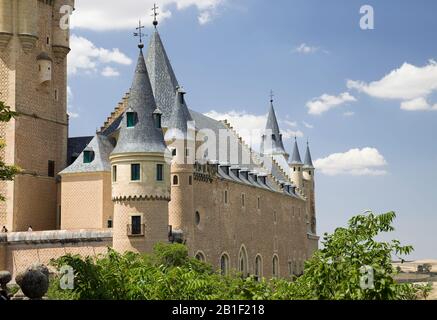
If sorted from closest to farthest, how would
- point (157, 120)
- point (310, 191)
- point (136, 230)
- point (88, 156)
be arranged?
point (136, 230)
point (157, 120)
point (88, 156)
point (310, 191)

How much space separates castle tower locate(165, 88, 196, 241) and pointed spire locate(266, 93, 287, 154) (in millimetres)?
38750

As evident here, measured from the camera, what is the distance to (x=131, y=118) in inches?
1884

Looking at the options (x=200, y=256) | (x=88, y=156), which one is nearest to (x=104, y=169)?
(x=88, y=156)

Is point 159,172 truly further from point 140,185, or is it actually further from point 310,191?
point 310,191

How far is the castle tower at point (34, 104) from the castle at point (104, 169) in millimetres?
68

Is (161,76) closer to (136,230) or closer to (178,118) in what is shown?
(178,118)

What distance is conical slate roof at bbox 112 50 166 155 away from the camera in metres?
46.9

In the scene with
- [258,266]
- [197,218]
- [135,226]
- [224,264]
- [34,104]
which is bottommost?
[258,266]

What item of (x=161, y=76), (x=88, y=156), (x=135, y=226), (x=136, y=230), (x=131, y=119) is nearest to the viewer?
(x=136, y=230)

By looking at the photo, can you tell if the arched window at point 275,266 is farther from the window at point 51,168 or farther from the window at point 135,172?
the window at point 135,172

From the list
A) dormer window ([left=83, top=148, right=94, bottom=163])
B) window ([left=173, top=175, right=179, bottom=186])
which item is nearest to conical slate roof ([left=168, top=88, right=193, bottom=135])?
window ([left=173, top=175, right=179, bottom=186])

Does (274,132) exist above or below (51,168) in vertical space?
above

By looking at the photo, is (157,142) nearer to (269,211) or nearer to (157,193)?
(157,193)

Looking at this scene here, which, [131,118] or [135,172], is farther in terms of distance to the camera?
[131,118]
